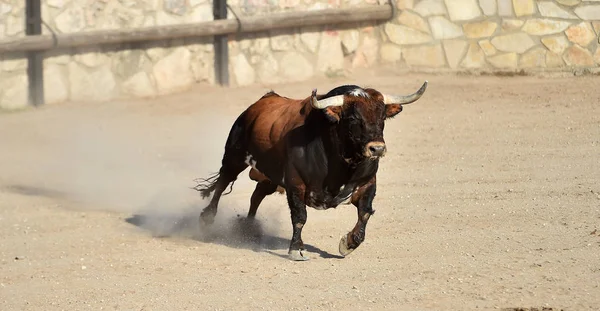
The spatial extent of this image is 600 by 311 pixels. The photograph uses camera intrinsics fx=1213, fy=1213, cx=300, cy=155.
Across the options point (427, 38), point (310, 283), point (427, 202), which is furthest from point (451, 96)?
point (310, 283)

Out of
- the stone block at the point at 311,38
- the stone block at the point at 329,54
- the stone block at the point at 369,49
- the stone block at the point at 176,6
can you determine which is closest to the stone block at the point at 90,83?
the stone block at the point at 176,6

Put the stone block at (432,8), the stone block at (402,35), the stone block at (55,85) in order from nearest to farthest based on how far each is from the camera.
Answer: the stone block at (55,85), the stone block at (432,8), the stone block at (402,35)

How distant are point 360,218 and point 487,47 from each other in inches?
325

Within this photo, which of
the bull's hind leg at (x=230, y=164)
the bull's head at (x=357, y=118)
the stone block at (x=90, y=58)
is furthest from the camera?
the stone block at (x=90, y=58)

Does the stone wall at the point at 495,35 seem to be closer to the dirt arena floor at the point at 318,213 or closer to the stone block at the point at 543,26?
the stone block at the point at 543,26

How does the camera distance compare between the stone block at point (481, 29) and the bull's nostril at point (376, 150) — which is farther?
the stone block at point (481, 29)

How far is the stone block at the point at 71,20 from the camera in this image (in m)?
14.8

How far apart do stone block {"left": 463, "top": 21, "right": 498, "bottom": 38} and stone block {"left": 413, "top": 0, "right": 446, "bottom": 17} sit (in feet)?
1.30

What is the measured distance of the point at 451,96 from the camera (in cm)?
1580

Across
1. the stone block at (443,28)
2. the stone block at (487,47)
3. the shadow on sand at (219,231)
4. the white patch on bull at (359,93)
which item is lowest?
the shadow on sand at (219,231)

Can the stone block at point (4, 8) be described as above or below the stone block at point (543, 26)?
above

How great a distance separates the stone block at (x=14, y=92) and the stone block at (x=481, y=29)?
620 centimetres

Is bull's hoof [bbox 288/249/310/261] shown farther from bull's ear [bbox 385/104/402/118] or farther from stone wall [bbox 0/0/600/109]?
stone wall [bbox 0/0/600/109]

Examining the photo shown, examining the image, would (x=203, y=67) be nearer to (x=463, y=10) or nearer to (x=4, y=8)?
(x=4, y=8)
